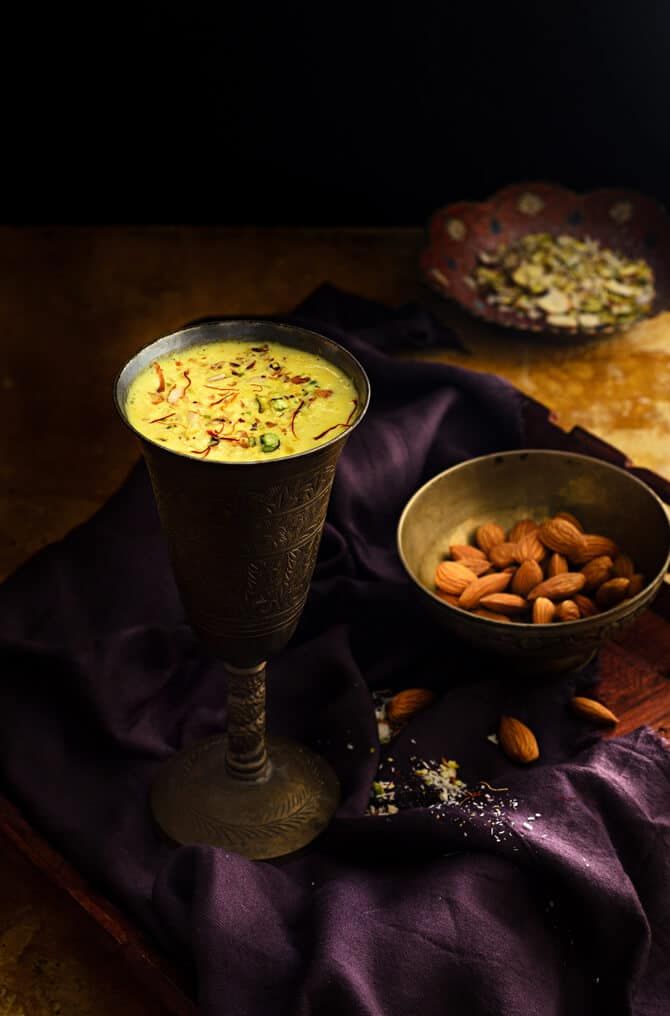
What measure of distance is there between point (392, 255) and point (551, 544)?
99 cm

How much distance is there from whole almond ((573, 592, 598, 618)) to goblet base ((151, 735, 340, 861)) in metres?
0.32

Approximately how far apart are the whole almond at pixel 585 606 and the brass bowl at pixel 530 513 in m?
0.04

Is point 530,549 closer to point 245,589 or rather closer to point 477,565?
point 477,565

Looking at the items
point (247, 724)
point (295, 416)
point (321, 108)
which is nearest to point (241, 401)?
point (295, 416)

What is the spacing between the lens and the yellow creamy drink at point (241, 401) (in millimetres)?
1065

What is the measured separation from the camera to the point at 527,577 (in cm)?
146

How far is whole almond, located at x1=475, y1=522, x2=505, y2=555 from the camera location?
5.10ft

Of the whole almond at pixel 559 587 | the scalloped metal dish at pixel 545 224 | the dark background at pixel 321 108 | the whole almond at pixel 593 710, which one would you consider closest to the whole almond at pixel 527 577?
the whole almond at pixel 559 587

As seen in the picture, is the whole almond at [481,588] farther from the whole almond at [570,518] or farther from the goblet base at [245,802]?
the goblet base at [245,802]

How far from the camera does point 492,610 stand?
145 cm

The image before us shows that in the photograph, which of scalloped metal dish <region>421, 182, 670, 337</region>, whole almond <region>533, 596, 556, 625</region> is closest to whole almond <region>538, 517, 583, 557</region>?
whole almond <region>533, 596, 556, 625</region>

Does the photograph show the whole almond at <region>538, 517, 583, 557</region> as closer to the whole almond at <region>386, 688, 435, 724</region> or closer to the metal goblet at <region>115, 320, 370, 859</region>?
the whole almond at <region>386, 688, 435, 724</region>

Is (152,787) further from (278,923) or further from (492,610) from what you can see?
(492,610)

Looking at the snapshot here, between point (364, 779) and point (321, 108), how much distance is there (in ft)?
4.68
